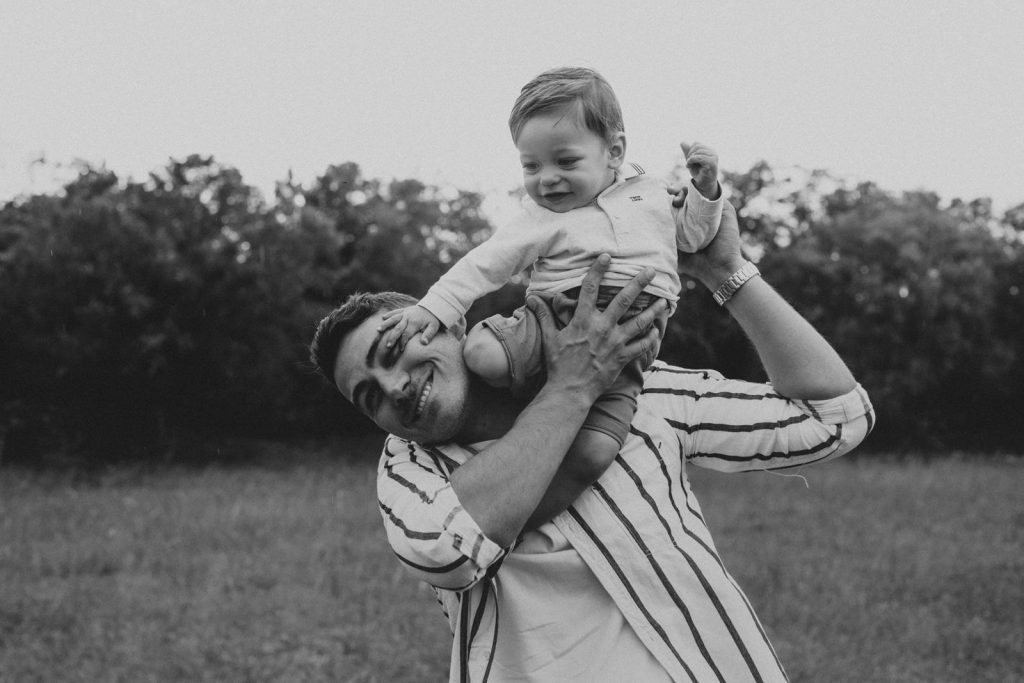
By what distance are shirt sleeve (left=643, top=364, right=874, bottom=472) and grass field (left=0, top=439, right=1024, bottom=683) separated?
3.09 metres

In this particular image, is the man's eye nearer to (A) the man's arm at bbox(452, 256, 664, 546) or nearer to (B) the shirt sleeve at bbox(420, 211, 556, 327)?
(B) the shirt sleeve at bbox(420, 211, 556, 327)

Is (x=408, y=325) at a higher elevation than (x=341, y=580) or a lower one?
higher

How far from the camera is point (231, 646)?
5.12 m

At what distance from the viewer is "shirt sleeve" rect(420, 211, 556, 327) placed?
2.14 m

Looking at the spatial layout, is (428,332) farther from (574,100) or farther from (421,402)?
(574,100)

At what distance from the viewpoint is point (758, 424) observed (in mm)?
2170

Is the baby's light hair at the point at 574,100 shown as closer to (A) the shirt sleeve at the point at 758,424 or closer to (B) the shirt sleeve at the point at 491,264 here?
(B) the shirt sleeve at the point at 491,264

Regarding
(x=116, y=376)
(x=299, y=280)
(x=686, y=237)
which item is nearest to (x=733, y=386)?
(x=686, y=237)

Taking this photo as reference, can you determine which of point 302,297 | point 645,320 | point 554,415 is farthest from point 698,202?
point 302,297

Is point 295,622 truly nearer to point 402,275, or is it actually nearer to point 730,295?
point 730,295

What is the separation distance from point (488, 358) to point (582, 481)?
1.13 feet

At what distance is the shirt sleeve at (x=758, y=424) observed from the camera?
2.16m

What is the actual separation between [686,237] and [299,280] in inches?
334

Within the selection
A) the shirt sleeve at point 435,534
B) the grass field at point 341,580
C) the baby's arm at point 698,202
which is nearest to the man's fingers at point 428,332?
the shirt sleeve at point 435,534
